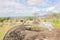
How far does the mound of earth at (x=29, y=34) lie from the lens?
8.43 ft

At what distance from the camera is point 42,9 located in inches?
106

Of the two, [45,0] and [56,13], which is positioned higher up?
[45,0]

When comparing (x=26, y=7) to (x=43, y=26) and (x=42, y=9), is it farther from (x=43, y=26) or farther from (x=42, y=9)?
(x=43, y=26)

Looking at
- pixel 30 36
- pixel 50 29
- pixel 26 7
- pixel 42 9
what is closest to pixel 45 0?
pixel 42 9

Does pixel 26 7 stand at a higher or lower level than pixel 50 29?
higher

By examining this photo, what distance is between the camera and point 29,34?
261 centimetres

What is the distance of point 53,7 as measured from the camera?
267 cm

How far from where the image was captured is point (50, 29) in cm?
263

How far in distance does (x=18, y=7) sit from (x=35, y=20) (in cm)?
39

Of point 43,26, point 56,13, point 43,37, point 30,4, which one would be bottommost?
point 43,37

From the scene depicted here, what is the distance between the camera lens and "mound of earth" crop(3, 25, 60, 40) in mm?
2570

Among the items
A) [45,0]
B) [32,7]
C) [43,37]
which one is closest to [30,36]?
[43,37]

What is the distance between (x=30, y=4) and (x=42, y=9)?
231mm

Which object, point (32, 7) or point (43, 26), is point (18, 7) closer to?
point (32, 7)
